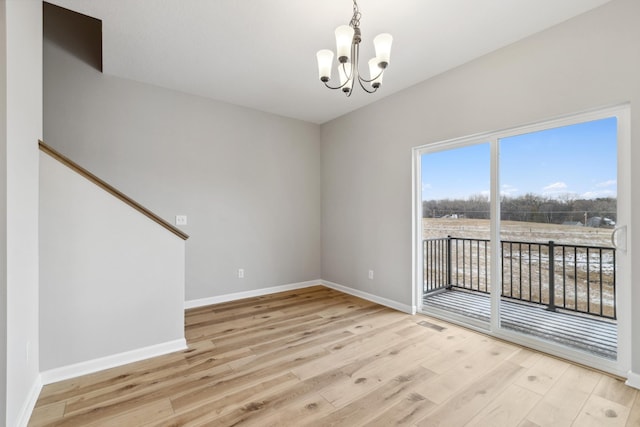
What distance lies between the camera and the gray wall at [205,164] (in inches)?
122

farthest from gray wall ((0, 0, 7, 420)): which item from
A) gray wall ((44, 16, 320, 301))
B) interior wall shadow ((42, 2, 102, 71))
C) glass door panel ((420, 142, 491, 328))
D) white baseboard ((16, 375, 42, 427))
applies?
glass door panel ((420, 142, 491, 328))

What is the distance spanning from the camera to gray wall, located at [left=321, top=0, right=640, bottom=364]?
207 centimetres

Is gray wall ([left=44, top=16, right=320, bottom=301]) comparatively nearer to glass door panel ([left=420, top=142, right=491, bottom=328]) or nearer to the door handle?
glass door panel ([left=420, top=142, right=491, bottom=328])

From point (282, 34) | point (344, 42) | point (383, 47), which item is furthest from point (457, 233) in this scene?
point (282, 34)

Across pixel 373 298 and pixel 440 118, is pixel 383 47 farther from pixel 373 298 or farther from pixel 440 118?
pixel 373 298

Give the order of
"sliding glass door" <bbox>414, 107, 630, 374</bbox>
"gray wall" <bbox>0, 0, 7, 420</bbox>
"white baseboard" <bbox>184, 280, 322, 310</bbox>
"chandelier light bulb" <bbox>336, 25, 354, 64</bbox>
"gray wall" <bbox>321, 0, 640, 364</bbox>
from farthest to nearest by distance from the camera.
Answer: "white baseboard" <bbox>184, 280, 322, 310</bbox> < "sliding glass door" <bbox>414, 107, 630, 374</bbox> < "gray wall" <bbox>321, 0, 640, 364</bbox> < "chandelier light bulb" <bbox>336, 25, 354, 64</bbox> < "gray wall" <bbox>0, 0, 7, 420</bbox>

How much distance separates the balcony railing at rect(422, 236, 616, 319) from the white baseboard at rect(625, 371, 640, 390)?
1.32 ft

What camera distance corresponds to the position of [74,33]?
307 centimetres

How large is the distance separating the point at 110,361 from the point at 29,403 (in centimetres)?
52

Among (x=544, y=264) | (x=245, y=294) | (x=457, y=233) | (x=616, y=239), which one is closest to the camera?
(x=616, y=239)

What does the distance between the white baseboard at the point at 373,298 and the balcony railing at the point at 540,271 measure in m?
0.56

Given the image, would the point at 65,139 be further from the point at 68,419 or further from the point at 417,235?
the point at 417,235

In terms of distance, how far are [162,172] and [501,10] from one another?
12.3 ft

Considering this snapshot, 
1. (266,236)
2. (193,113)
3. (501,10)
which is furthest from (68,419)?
(501,10)
